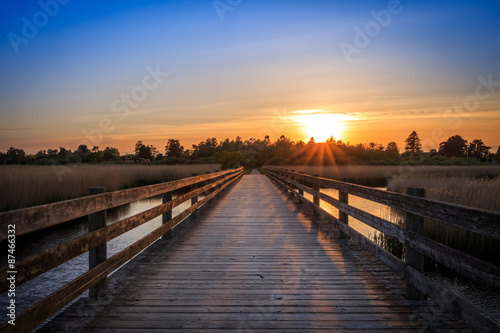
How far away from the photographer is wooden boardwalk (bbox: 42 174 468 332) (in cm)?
286

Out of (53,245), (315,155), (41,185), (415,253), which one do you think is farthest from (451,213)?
(315,155)

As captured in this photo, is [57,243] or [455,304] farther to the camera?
[57,243]

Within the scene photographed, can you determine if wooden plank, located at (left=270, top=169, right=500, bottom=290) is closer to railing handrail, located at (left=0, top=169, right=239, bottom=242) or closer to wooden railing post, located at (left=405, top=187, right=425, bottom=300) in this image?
wooden railing post, located at (left=405, top=187, right=425, bottom=300)

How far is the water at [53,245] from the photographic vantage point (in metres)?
4.73

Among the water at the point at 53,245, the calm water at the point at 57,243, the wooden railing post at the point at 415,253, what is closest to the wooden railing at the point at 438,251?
Result: the wooden railing post at the point at 415,253

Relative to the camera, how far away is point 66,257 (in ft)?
8.80

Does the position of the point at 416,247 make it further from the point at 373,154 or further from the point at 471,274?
the point at 373,154

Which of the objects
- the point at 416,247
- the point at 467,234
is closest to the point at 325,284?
the point at 416,247

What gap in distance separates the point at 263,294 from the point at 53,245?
22.5ft

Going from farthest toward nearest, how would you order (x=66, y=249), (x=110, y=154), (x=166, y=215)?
(x=110, y=154) → (x=166, y=215) → (x=66, y=249)

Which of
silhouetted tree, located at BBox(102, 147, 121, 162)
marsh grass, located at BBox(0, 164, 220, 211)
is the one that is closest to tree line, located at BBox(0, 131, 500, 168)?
silhouetted tree, located at BBox(102, 147, 121, 162)

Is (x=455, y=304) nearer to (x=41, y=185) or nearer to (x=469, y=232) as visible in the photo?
(x=469, y=232)

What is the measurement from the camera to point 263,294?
3518mm

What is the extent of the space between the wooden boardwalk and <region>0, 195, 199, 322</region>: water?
1593mm
